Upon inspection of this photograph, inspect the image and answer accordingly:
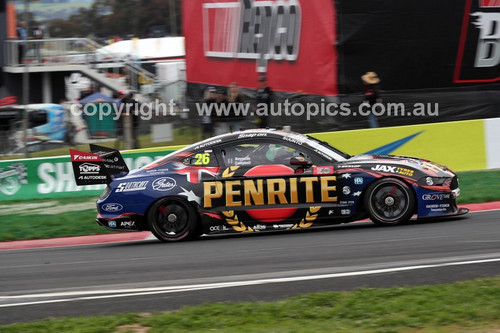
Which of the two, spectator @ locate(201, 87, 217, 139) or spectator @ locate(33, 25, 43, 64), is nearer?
spectator @ locate(201, 87, 217, 139)

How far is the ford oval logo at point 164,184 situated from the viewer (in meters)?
10.7

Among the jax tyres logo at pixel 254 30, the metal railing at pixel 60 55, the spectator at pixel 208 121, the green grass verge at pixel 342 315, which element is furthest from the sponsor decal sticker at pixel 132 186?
the metal railing at pixel 60 55

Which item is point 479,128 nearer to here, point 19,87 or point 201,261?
point 201,261

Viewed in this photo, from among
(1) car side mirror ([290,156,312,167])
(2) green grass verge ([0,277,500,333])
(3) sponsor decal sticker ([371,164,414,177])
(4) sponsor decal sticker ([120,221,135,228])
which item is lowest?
(2) green grass verge ([0,277,500,333])

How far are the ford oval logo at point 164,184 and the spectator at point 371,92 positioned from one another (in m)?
7.98

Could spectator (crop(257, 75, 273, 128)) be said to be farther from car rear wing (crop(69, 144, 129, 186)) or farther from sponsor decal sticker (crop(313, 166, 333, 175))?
sponsor decal sticker (crop(313, 166, 333, 175))

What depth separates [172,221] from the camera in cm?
1080

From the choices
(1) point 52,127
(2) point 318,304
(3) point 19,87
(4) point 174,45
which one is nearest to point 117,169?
(2) point 318,304

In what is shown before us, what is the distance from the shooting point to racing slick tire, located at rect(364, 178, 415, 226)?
10.2 m

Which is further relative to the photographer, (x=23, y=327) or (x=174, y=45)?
(x=174, y=45)

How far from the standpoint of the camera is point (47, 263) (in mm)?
9961

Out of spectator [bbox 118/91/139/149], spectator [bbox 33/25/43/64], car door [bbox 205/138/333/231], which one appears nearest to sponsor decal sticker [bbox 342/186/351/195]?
car door [bbox 205/138/333/231]

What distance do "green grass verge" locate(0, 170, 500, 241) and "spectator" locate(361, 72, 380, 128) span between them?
2.78 metres

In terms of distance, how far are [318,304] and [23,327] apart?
2.44 metres
